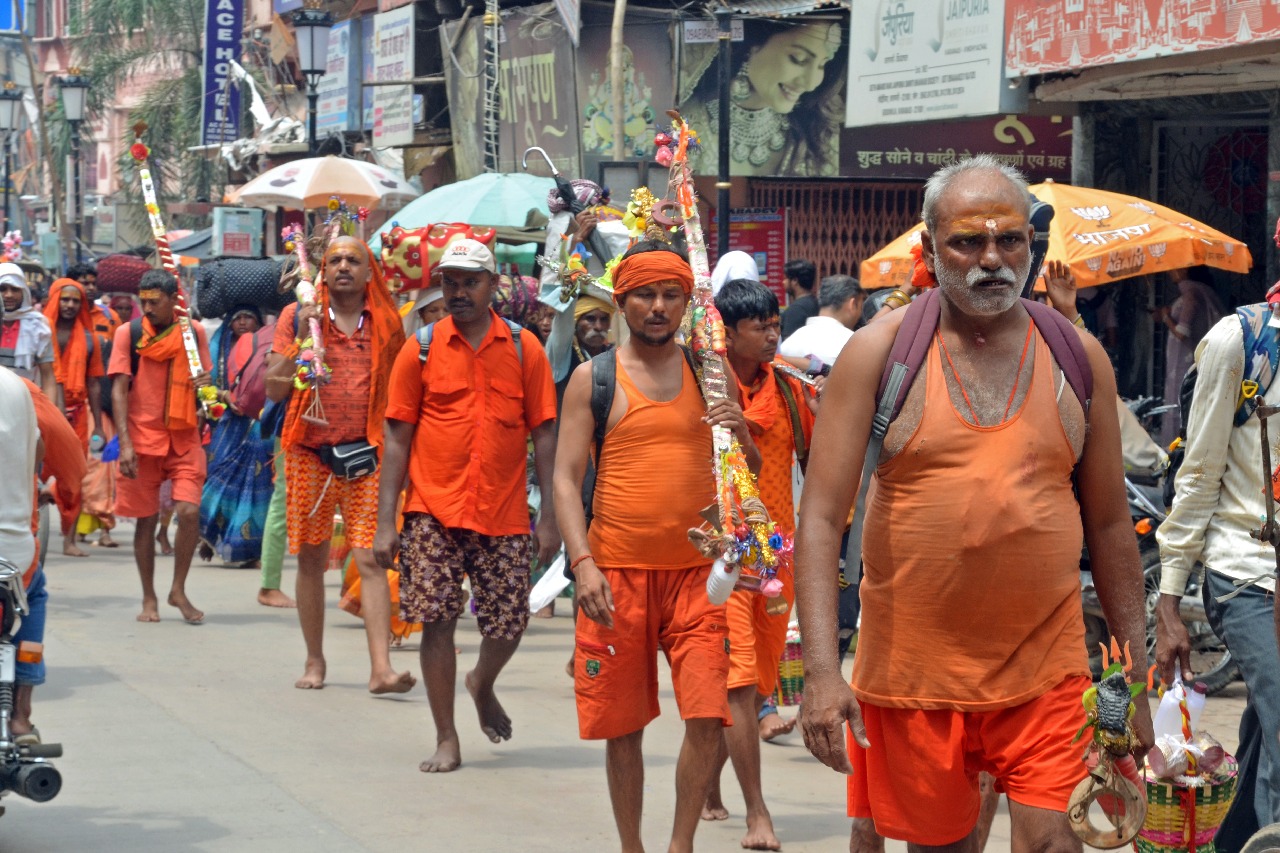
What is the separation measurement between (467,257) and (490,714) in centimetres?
190

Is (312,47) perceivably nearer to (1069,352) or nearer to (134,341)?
(134,341)

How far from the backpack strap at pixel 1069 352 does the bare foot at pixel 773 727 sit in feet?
14.2

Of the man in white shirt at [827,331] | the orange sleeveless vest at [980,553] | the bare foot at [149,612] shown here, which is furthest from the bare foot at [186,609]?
the orange sleeveless vest at [980,553]

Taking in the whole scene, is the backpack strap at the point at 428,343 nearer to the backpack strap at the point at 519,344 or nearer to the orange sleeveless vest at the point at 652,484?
the backpack strap at the point at 519,344

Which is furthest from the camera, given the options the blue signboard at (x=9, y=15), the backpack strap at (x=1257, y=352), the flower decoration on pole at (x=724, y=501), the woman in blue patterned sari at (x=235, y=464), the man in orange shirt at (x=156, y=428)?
the blue signboard at (x=9, y=15)

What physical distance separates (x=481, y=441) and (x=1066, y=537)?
152 inches

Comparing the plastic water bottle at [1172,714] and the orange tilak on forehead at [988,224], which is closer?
the orange tilak on forehead at [988,224]

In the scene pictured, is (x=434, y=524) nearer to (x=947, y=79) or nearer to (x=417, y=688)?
(x=417, y=688)

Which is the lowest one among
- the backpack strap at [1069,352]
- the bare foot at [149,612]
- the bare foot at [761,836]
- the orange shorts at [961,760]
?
the bare foot at [149,612]

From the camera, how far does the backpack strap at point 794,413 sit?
684cm

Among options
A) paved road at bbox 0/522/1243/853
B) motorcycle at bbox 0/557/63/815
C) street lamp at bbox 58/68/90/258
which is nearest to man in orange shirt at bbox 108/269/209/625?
paved road at bbox 0/522/1243/853

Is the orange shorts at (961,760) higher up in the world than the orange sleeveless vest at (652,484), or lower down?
lower down

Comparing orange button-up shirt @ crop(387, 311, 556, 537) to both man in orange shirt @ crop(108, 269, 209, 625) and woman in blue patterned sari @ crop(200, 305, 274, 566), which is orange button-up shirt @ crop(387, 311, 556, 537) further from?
woman in blue patterned sari @ crop(200, 305, 274, 566)

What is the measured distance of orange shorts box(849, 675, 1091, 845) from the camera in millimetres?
3891
